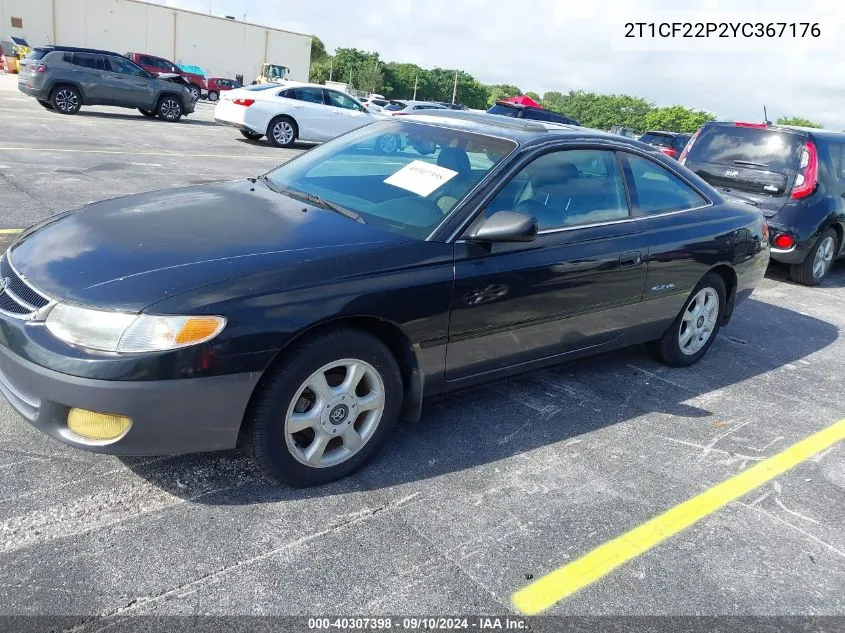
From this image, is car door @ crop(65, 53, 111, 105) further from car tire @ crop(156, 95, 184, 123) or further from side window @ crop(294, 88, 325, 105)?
side window @ crop(294, 88, 325, 105)

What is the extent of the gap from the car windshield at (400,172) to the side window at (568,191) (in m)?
0.18

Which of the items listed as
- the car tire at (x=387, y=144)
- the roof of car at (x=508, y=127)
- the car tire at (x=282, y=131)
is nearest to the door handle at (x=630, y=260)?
the roof of car at (x=508, y=127)

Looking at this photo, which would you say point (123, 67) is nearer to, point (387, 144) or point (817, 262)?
point (387, 144)

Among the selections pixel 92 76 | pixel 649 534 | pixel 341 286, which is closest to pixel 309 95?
pixel 92 76

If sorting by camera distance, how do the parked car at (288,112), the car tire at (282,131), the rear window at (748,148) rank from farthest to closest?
1. the car tire at (282,131)
2. the parked car at (288,112)
3. the rear window at (748,148)

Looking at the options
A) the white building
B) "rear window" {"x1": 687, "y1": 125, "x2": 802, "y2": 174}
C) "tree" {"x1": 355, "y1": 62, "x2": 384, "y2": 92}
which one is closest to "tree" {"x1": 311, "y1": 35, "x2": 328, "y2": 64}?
"tree" {"x1": 355, "y1": 62, "x2": 384, "y2": 92}

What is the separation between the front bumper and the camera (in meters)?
2.44

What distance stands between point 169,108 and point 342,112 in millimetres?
5099

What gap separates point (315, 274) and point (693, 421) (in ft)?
8.36

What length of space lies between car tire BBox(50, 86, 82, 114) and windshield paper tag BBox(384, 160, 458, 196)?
1560 centimetres

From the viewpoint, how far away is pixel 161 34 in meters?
60.0

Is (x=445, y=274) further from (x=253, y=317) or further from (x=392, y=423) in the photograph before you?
(x=253, y=317)

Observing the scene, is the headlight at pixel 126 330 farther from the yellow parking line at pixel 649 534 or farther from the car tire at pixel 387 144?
the car tire at pixel 387 144

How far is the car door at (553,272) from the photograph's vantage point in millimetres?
3285
